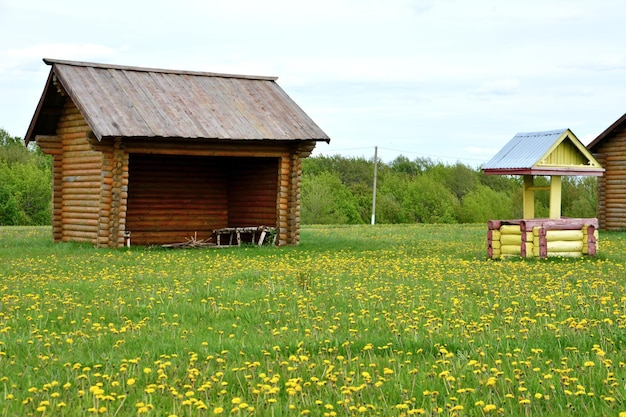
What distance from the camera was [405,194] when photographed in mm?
91875

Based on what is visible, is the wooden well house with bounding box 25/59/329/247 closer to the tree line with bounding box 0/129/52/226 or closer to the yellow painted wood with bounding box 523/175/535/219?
the yellow painted wood with bounding box 523/175/535/219

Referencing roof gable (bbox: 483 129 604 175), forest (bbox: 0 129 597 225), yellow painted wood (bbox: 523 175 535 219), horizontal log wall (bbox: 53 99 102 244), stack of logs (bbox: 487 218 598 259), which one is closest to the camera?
stack of logs (bbox: 487 218 598 259)

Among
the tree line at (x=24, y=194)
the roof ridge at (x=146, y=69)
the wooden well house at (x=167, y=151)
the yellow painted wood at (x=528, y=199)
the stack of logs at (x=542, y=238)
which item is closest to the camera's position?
the stack of logs at (x=542, y=238)

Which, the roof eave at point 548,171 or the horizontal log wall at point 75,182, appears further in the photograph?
the horizontal log wall at point 75,182

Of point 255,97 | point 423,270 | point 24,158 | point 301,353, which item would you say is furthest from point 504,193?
point 301,353

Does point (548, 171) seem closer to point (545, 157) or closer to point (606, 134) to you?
point (545, 157)

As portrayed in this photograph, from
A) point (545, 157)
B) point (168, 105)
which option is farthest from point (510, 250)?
point (168, 105)

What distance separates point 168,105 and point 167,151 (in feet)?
6.02

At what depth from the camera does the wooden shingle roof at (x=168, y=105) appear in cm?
2312

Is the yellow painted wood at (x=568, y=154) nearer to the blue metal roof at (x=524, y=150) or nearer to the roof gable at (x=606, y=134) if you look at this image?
the blue metal roof at (x=524, y=150)

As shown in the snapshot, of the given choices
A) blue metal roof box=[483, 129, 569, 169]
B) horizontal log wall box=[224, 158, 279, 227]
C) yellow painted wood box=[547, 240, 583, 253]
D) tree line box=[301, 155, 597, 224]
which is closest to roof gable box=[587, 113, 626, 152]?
blue metal roof box=[483, 129, 569, 169]

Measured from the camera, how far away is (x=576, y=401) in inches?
→ 253

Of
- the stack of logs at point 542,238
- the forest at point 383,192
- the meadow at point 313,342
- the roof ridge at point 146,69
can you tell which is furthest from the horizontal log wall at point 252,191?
the forest at point 383,192

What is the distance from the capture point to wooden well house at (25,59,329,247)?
2331 cm
